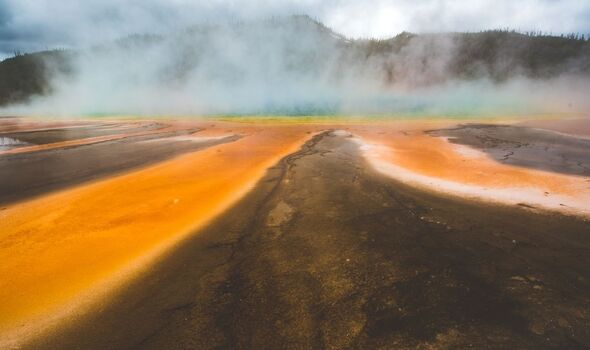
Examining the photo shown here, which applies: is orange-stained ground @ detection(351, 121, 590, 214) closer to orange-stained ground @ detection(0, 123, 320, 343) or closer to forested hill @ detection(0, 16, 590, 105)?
orange-stained ground @ detection(0, 123, 320, 343)

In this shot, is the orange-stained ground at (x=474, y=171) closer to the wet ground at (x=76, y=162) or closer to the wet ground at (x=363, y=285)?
the wet ground at (x=363, y=285)

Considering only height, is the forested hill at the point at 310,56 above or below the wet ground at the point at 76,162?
above

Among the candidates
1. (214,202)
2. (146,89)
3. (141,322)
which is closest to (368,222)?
(214,202)

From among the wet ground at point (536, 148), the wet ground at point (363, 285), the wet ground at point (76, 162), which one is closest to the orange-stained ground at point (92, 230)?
the wet ground at point (363, 285)

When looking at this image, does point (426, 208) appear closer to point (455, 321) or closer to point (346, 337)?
point (455, 321)

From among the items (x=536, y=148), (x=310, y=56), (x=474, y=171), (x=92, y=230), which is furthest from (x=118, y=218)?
(x=310, y=56)
